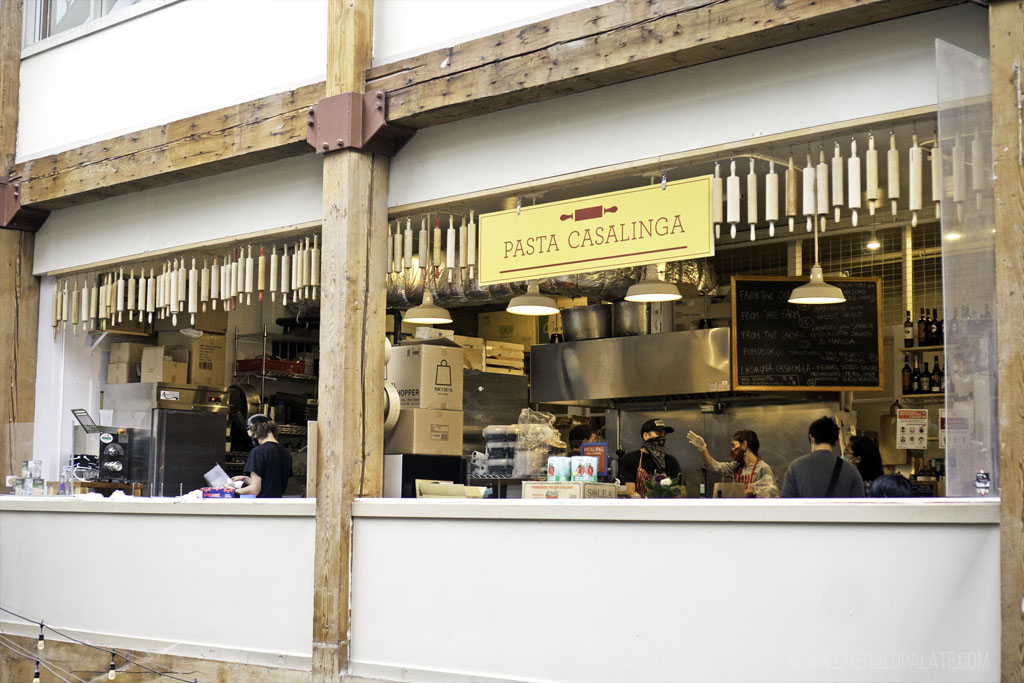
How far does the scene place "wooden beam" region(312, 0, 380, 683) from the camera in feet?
21.8

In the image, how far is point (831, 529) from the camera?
16.4 ft

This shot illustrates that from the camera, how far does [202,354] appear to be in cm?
1098

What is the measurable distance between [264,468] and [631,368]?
3631 mm

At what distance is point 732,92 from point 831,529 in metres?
2.21

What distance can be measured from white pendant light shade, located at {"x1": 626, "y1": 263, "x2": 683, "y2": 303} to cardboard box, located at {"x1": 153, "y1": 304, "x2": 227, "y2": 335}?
14.8ft

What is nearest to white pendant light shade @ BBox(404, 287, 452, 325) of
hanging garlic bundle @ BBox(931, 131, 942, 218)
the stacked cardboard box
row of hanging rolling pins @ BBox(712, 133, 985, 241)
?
the stacked cardboard box

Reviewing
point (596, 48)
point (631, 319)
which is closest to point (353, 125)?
point (596, 48)

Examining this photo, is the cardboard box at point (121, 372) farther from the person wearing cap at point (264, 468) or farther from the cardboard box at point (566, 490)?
the cardboard box at point (566, 490)

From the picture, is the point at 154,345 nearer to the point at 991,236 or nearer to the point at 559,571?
the point at 559,571

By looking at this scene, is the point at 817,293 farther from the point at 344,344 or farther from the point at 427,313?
the point at 344,344

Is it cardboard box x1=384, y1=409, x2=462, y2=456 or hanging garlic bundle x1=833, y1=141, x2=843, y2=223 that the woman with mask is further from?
hanging garlic bundle x1=833, y1=141, x2=843, y2=223

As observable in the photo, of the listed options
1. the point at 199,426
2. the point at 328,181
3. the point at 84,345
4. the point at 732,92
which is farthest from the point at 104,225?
the point at 732,92

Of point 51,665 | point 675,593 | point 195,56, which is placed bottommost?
point 51,665

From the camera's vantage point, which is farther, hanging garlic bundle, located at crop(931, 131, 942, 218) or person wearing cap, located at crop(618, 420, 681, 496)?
person wearing cap, located at crop(618, 420, 681, 496)
